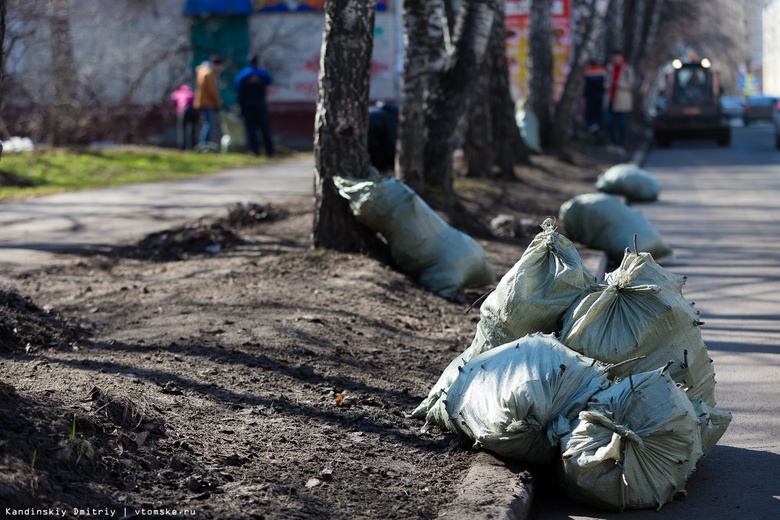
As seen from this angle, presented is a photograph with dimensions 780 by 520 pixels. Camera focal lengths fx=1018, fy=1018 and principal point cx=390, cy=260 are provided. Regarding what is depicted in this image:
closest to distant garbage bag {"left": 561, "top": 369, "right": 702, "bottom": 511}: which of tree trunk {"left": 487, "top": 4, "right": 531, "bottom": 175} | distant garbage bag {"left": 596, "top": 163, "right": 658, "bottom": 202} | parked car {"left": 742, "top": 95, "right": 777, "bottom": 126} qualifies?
distant garbage bag {"left": 596, "top": 163, "right": 658, "bottom": 202}

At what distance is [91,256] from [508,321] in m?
5.08

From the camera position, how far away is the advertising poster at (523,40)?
23.5m

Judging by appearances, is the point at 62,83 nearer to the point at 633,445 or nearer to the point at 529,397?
the point at 529,397

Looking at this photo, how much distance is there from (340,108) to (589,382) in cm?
448

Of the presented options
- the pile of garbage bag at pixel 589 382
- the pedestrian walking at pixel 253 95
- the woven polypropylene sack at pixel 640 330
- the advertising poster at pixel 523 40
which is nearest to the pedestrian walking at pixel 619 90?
the advertising poster at pixel 523 40

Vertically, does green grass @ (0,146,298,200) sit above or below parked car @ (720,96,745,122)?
below

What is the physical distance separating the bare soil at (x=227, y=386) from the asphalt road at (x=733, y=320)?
86 cm

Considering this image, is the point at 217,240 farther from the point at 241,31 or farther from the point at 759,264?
the point at 241,31

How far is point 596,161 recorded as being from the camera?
2220 centimetres

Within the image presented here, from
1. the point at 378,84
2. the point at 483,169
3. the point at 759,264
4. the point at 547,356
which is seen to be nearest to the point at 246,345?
the point at 547,356

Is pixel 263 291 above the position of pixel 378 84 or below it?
below

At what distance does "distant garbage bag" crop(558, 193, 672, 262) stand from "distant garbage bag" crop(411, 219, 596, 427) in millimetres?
4916

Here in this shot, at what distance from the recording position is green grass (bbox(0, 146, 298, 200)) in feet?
45.5

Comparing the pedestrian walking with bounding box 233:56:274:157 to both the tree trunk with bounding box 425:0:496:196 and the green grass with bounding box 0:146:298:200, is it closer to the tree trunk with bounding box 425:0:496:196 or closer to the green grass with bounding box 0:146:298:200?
the green grass with bounding box 0:146:298:200
